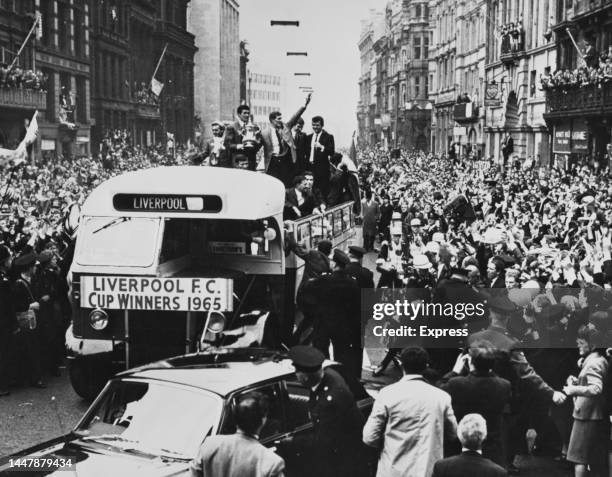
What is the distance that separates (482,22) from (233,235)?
58594 millimetres

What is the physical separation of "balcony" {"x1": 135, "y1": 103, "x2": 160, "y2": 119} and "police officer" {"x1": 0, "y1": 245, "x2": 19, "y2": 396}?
2220 inches

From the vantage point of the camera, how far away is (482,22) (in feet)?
219

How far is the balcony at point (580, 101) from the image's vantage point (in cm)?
3856

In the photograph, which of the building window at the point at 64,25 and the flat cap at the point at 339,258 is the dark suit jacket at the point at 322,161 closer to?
the flat cap at the point at 339,258

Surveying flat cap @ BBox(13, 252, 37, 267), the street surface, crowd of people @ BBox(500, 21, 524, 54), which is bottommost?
the street surface

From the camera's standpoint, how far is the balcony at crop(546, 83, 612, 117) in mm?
38562

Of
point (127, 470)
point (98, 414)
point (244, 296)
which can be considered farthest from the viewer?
point (244, 296)

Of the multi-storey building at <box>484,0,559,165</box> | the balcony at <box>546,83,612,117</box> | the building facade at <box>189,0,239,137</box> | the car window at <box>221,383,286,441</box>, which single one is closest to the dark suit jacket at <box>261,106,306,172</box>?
the car window at <box>221,383,286,441</box>

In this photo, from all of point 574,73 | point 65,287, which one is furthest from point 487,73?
point 65,287

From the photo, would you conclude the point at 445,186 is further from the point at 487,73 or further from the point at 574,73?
the point at 487,73

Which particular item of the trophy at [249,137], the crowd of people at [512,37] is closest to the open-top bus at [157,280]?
the trophy at [249,137]

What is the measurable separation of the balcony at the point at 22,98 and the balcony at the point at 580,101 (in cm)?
2494

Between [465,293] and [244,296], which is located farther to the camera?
[244,296]

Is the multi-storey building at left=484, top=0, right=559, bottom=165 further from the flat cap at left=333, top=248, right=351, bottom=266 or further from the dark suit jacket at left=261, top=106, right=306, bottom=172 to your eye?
the flat cap at left=333, top=248, right=351, bottom=266
